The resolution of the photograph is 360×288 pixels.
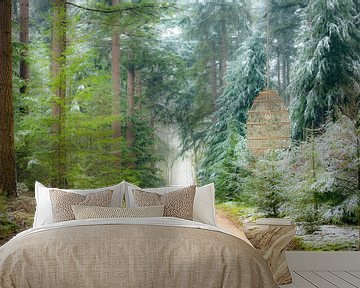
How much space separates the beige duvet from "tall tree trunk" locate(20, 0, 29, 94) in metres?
3.06

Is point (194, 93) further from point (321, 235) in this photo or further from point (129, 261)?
point (129, 261)

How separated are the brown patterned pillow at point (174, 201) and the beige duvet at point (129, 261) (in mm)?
1061

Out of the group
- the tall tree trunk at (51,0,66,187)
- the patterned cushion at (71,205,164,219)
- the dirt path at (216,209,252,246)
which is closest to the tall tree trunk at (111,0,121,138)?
the tall tree trunk at (51,0,66,187)

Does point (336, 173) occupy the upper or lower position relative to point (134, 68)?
lower

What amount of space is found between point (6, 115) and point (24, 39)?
0.89 m

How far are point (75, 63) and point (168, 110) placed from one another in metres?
1.18

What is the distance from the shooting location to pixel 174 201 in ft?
18.7

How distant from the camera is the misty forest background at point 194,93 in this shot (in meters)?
7.23

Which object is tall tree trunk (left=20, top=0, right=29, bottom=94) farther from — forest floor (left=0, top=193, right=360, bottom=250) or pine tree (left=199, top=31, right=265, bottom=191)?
forest floor (left=0, top=193, right=360, bottom=250)

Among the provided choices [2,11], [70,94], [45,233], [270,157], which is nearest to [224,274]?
[45,233]

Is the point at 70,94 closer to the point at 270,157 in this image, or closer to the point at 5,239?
the point at 5,239

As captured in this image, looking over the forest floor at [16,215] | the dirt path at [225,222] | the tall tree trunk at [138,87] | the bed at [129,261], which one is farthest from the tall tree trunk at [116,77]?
the bed at [129,261]

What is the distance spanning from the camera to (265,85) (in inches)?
291

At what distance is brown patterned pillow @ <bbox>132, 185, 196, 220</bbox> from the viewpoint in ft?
18.5
